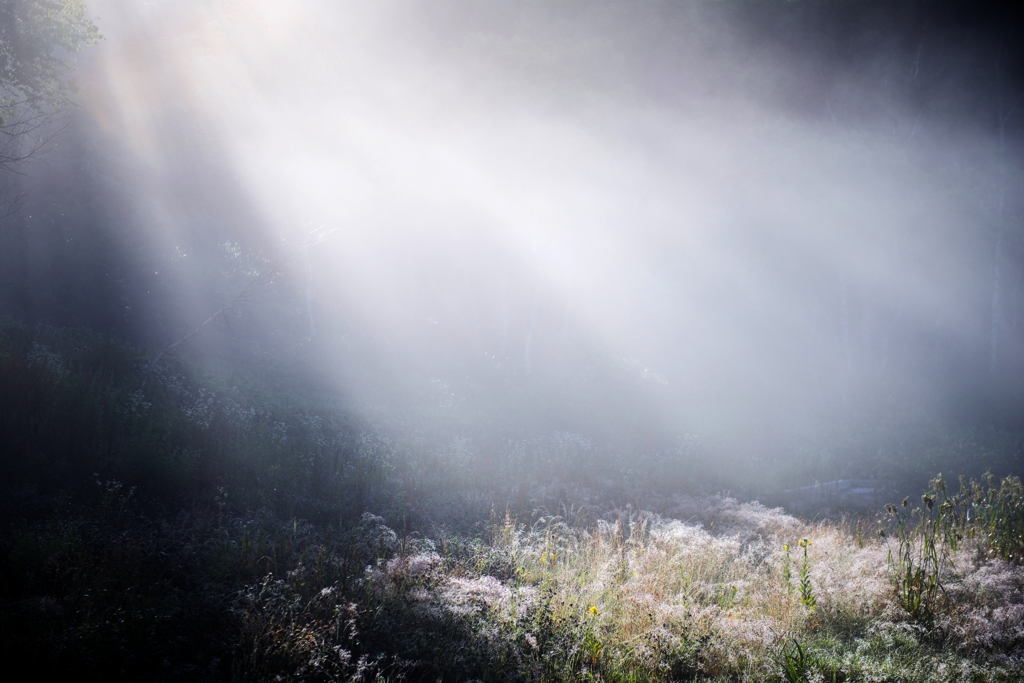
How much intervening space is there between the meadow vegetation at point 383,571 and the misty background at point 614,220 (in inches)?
162

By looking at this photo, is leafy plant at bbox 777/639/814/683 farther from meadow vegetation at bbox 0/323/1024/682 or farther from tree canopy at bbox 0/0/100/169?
tree canopy at bbox 0/0/100/169

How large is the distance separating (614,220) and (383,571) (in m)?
16.8

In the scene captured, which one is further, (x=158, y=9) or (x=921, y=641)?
(x=158, y=9)

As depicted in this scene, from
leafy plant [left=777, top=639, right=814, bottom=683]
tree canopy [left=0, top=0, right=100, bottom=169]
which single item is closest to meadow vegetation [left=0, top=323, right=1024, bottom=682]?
leafy plant [left=777, top=639, right=814, bottom=683]

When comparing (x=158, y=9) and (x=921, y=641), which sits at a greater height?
(x=158, y=9)

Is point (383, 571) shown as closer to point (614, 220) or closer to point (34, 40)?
point (34, 40)

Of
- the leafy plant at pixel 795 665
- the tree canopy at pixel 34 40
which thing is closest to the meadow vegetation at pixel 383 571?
the leafy plant at pixel 795 665

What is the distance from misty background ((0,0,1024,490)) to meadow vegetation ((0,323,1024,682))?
4.12 meters

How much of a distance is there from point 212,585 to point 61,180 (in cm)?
1126

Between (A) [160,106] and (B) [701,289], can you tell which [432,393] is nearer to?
(A) [160,106]

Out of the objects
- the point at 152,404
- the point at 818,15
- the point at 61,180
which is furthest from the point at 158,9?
the point at 818,15

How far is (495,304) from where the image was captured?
58.2 feet

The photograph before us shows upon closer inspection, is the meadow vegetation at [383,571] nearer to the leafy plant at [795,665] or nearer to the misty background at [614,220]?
the leafy plant at [795,665]

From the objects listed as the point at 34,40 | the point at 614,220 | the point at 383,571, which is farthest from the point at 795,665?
the point at 614,220
